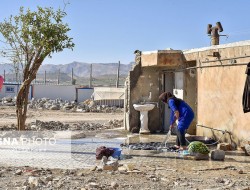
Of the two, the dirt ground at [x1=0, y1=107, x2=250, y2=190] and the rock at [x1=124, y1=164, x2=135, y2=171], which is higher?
the rock at [x1=124, y1=164, x2=135, y2=171]

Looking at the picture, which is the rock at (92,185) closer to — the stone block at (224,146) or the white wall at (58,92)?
the stone block at (224,146)

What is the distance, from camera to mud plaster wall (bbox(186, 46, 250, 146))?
9406mm

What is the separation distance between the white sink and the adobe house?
0.35 m

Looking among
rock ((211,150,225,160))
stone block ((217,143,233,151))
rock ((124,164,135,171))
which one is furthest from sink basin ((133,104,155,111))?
rock ((124,164,135,171))

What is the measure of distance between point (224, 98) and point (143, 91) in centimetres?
346

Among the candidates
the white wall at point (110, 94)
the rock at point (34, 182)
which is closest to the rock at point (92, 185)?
the rock at point (34, 182)

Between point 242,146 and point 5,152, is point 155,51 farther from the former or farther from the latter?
point 5,152

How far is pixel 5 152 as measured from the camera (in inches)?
355

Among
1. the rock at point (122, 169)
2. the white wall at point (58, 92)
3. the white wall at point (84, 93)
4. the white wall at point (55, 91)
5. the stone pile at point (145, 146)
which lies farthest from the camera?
the white wall at point (58, 92)

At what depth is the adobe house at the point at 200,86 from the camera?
31.4ft

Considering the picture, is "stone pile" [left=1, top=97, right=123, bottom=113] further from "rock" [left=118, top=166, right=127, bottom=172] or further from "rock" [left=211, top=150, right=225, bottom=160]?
"rock" [left=118, top=166, right=127, bottom=172]

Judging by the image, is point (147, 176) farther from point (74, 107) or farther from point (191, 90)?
point (74, 107)

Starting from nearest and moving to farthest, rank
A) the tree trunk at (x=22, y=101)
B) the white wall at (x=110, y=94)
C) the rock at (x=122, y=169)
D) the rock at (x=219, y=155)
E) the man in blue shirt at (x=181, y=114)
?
1. the rock at (x=122, y=169)
2. the rock at (x=219, y=155)
3. the man in blue shirt at (x=181, y=114)
4. the tree trunk at (x=22, y=101)
5. the white wall at (x=110, y=94)

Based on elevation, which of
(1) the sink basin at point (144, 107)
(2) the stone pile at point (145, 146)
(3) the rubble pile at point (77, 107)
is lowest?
(2) the stone pile at point (145, 146)
